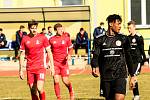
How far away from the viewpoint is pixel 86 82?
Answer: 918 inches

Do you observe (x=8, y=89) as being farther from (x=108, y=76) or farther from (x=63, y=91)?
(x=108, y=76)

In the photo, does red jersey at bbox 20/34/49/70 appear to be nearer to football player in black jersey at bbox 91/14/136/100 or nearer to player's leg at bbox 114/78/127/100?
football player in black jersey at bbox 91/14/136/100

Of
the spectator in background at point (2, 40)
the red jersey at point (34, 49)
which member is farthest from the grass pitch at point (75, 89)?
the spectator in background at point (2, 40)

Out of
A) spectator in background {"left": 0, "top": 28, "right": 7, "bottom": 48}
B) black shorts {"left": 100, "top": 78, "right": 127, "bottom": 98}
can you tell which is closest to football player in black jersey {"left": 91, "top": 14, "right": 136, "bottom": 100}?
black shorts {"left": 100, "top": 78, "right": 127, "bottom": 98}

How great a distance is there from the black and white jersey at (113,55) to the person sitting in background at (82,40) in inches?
908

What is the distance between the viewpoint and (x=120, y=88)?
35.8ft

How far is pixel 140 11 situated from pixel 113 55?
2805 centimetres

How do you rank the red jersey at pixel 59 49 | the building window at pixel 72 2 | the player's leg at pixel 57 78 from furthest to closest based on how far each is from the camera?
1. the building window at pixel 72 2
2. the red jersey at pixel 59 49
3. the player's leg at pixel 57 78

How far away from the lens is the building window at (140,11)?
38.4 metres

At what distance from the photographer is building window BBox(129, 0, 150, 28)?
126 ft

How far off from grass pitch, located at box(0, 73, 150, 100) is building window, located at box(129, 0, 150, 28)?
12907mm

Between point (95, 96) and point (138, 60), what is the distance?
310 cm

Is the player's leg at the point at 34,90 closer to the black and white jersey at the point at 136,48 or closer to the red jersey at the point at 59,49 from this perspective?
the red jersey at the point at 59,49

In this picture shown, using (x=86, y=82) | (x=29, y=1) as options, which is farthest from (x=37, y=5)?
(x=86, y=82)
